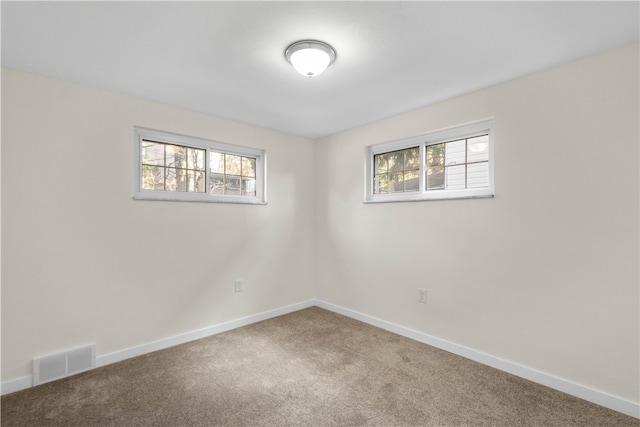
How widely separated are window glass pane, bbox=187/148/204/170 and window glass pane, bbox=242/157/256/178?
49cm

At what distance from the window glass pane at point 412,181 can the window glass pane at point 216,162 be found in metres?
1.97

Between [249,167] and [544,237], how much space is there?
2.87 metres

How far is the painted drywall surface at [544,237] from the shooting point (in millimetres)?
1893

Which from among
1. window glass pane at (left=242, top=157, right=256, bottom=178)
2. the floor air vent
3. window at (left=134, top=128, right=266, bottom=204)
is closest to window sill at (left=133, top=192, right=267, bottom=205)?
window at (left=134, top=128, right=266, bottom=204)

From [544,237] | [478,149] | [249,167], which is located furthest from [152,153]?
[544,237]

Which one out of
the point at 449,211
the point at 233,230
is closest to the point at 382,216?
the point at 449,211

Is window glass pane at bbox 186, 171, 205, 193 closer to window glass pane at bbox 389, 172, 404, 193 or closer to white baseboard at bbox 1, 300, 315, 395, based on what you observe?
white baseboard at bbox 1, 300, 315, 395

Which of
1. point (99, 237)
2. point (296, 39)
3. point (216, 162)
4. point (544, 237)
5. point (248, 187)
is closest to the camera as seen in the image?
point (296, 39)

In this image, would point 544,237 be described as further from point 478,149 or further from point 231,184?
point 231,184

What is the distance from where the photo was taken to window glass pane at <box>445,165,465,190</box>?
276 cm

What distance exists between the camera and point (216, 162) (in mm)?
3262

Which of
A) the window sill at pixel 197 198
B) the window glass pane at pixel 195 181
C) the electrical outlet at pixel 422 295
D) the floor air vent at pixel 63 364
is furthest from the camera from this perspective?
the window glass pane at pixel 195 181

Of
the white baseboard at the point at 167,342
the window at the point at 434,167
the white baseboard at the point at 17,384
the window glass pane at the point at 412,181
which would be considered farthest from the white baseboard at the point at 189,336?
the window glass pane at the point at 412,181

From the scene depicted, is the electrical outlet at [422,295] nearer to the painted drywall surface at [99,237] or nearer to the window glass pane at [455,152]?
the window glass pane at [455,152]
